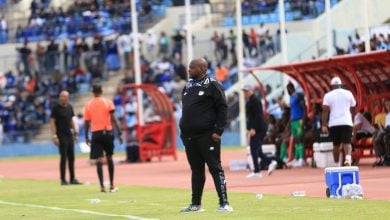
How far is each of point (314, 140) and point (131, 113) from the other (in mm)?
23125

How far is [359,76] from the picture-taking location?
28188mm

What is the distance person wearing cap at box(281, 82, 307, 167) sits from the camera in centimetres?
2914

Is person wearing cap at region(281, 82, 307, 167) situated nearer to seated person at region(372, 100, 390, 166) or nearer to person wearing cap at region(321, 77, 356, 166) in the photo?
seated person at region(372, 100, 390, 166)

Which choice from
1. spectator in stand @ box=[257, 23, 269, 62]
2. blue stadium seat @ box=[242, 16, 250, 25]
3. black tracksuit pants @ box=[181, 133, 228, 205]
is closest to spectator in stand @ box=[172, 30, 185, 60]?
blue stadium seat @ box=[242, 16, 250, 25]

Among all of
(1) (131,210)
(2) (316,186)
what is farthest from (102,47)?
(1) (131,210)

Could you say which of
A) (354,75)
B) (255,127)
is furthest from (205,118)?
(354,75)

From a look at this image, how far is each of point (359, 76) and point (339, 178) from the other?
10038 mm

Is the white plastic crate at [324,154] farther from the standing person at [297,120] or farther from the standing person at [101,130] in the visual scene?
the standing person at [101,130]

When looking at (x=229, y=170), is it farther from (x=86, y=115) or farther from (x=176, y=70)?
(x=176, y=70)

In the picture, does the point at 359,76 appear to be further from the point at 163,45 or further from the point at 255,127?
the point at 163,45

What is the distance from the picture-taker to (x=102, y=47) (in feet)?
183

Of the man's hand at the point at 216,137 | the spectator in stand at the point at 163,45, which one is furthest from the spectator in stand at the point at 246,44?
the man's hand at the point at 216,137

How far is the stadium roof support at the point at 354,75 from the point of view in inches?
1080

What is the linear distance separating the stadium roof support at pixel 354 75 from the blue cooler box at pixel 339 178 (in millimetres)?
8111
